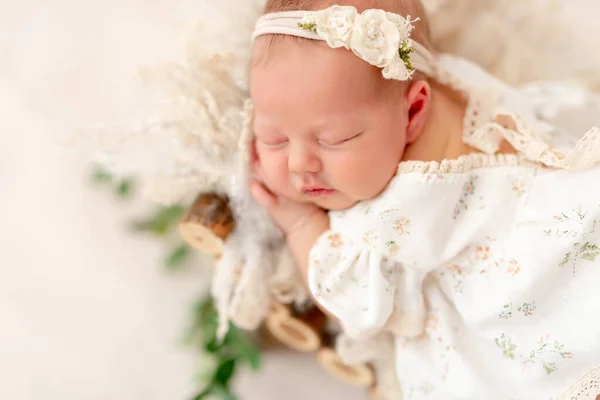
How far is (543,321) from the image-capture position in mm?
944

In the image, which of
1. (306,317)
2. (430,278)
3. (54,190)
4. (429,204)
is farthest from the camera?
(54,190)

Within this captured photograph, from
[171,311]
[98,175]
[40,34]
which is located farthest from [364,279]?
[40,34]

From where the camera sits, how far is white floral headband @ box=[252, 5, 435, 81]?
0.80 m

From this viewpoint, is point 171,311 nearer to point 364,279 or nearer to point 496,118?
point 364,279

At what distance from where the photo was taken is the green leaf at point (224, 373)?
1.26 m

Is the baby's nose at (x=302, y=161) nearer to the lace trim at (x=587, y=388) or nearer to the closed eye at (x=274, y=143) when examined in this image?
the closed eye at (x=274, y=143)

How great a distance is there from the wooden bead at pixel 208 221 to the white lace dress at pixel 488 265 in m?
0.18

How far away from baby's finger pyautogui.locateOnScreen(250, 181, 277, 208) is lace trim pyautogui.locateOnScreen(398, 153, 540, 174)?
24 cm

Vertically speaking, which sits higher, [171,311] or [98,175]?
[98,175]

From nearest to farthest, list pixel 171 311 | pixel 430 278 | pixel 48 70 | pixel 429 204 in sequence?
pixel 429 204, pixel 430 278, pixel 171 311, pixel 48 70

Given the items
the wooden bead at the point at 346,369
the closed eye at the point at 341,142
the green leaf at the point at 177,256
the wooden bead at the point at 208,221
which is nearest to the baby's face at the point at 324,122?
the closed eye at the point at 341,142

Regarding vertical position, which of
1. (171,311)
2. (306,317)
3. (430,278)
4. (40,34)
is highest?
(40,34)

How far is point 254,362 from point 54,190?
0.76 meters

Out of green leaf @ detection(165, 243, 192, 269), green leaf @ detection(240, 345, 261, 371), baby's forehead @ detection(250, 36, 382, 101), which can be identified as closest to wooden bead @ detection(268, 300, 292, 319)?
green leaf @ detection(240, 345, 261, 371)
